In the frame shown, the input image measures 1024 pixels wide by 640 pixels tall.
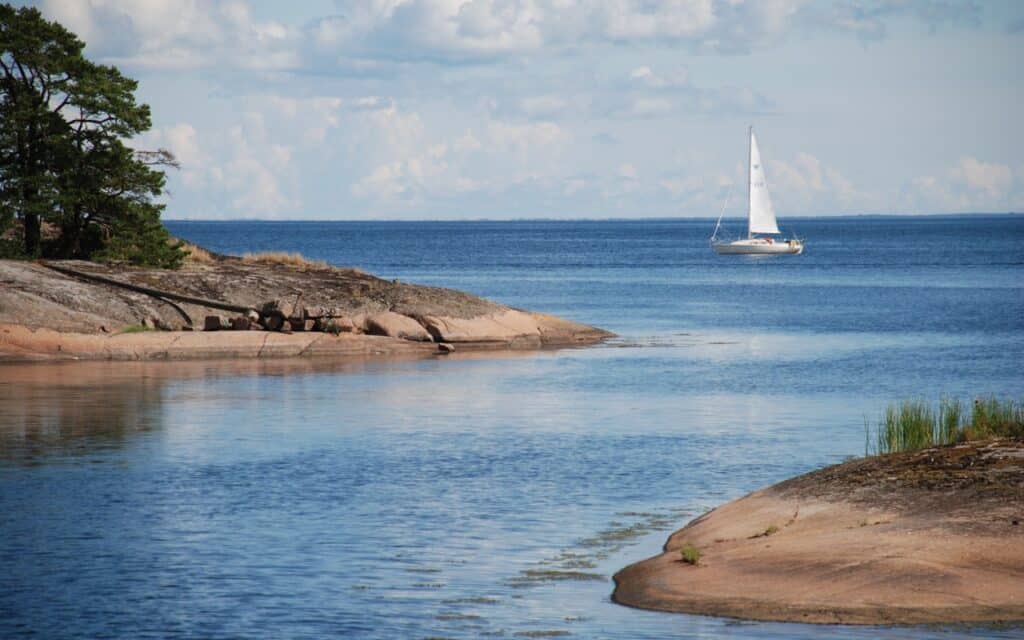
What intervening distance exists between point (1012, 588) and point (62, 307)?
38416 mm

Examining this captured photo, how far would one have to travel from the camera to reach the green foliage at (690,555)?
693 inches

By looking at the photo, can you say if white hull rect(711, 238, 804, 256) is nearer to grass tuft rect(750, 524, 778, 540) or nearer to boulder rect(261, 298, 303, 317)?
boulder rect(261, 298, 303, 317)

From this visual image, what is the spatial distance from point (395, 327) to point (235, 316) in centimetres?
569

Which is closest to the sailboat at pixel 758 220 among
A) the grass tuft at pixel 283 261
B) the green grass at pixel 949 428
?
the grass tuft at pixel 283 261

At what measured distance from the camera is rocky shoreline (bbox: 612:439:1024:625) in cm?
1566

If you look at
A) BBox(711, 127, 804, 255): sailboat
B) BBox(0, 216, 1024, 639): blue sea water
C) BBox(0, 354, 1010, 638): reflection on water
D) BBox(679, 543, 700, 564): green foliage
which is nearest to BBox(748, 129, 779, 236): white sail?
BBox(711, 127, 804, 255): sailboat

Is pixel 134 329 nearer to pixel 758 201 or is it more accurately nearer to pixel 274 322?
pixel 274 322

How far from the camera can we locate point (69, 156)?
53.6 meters

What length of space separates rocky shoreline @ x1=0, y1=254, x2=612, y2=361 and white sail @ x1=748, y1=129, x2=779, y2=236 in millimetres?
91747

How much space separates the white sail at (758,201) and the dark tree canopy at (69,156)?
9634 centimetres

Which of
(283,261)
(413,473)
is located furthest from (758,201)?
(413,473)

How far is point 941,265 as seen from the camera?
147000 mm

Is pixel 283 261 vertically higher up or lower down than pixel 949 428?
higher up

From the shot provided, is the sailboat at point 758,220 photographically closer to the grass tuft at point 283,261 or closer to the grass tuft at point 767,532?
the grass tuft at point 283,261
